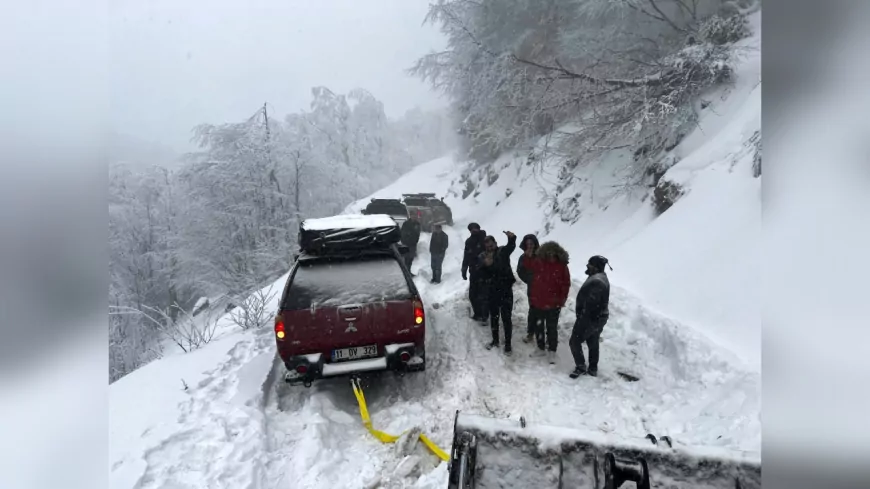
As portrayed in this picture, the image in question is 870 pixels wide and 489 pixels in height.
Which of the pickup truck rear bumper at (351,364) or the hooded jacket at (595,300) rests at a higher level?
the hooded jacket at (595,300)

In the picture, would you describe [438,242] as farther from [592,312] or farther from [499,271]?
[592,312]

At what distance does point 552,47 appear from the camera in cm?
1568

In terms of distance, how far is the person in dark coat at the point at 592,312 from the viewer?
14.5 feet

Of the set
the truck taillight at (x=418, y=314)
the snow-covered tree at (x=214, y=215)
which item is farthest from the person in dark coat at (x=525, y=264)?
the snow-covered tree at (x=214, y=215)

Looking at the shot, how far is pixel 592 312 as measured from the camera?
4.45m

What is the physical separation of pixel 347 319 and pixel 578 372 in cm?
254

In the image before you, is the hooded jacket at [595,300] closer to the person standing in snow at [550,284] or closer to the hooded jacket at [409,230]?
the person standing in snow at [550,284]

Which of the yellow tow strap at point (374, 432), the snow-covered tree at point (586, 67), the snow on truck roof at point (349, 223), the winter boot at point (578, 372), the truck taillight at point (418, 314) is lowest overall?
the yellow tow strap at point (374, 432)

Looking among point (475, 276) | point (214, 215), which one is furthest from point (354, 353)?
point (214, 215)

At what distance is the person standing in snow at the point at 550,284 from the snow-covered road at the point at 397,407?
1.45 feet

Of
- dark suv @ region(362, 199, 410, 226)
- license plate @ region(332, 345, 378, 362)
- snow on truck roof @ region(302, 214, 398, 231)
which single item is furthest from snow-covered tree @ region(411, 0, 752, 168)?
license plate @ region(332, 345, 378, 362)
